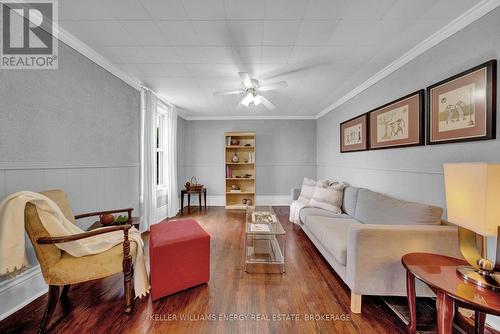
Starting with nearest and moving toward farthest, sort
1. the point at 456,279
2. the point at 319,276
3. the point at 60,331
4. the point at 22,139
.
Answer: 1. the point at 456,279
2. the point at 60,331
3. the point at 22,139
4. the point at 319,276

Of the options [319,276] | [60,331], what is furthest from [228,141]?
[60,331]

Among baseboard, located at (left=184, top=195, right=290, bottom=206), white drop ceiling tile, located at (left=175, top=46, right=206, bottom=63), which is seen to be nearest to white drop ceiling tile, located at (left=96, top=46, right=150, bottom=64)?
white drop ceiling tile, located at (left=175, top=46, right=206, bottom=63)

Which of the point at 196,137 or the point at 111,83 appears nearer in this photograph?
the point at 111,83

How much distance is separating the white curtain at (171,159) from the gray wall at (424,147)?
355cm

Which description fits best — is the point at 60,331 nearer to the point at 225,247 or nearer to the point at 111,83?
the point at 225,247

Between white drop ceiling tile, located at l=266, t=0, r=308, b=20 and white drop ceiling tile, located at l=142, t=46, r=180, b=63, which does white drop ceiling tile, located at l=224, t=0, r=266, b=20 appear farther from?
white drop ceiling tile, located at l=142, t=46, r=180, b=63

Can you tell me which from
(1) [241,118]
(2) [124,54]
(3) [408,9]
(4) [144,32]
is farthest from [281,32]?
(1) [241,118]

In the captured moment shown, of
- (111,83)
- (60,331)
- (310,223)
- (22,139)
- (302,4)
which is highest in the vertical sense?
(302,4)

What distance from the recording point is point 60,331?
58.2 inches

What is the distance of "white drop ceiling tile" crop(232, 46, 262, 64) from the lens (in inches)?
87.3

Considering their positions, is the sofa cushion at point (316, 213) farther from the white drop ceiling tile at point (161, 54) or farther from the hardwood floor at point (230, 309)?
the white drop ceiling tile at point (161, 54)

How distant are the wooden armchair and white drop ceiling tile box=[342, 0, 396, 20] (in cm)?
246

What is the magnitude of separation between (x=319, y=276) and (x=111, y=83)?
11.4ft

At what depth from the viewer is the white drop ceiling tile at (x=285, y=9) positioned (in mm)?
1599
